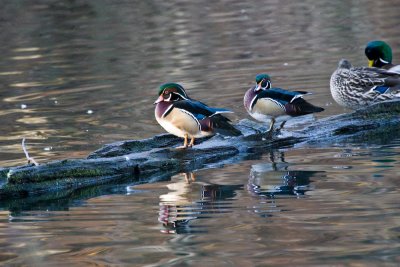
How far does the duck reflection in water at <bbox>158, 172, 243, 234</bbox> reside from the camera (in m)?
7.96

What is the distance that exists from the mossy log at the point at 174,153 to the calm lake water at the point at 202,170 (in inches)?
7.4

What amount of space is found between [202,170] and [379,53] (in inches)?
177

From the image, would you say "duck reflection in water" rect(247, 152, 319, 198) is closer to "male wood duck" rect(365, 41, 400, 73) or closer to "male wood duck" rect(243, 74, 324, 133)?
"male wood duck" rect(243, 74, 324, 133)

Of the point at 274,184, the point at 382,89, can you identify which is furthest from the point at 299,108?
the point at 382,89

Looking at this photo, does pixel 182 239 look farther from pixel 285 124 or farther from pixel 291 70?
pixel 291 70

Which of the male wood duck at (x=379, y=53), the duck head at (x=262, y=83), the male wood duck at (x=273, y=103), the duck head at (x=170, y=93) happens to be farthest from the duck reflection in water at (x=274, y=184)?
the male wood duck at (x=379, y=53)

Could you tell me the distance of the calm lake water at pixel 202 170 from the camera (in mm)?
7246

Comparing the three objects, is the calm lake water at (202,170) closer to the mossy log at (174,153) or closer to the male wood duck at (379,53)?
the mossy log at (174,153)

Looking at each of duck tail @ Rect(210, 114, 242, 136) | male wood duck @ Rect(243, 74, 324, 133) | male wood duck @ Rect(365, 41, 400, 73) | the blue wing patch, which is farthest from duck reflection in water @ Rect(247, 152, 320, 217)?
male wood duck @ Rect(365, 41, 400, 73)

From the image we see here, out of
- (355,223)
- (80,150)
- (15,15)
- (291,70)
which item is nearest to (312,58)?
(291,70)

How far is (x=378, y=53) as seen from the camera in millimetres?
13586

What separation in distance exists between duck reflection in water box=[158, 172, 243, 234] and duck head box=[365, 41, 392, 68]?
4621mm

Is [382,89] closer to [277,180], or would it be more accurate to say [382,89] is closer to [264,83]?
[264,83]

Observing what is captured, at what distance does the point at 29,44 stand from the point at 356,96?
11716 mm
